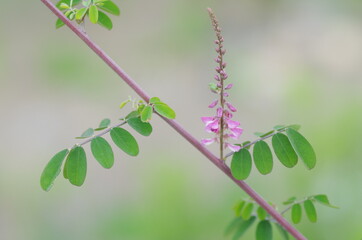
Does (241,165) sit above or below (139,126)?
below

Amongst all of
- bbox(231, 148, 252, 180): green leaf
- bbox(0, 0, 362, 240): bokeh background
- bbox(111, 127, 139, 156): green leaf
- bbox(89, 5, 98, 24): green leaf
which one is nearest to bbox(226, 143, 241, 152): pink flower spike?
bbox(231, 148, 252, 180): green leaf

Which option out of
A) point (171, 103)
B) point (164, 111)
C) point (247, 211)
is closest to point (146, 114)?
point (164, 111)

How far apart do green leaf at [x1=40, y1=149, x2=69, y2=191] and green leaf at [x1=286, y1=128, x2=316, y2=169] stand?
0.83 feet

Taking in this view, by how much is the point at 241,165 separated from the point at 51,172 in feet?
0.67

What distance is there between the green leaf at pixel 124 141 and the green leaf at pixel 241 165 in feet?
0.37

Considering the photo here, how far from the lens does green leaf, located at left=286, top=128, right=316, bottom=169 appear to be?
56cm

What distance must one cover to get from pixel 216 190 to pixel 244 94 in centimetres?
40

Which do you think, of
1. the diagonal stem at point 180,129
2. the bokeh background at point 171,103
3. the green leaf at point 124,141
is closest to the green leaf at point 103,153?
the green leaf at point 124,141

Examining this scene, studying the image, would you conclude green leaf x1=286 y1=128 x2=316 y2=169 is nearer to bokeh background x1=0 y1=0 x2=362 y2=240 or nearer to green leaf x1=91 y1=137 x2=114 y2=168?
green leaf x1=91 y1=137 x2=114 y2=168

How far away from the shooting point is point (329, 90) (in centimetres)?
181

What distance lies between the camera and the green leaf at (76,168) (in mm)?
563

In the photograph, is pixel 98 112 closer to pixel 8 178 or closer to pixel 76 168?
pixel 8 178

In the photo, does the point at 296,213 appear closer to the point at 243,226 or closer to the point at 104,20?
the point at 243,226

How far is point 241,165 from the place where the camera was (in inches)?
21.2
